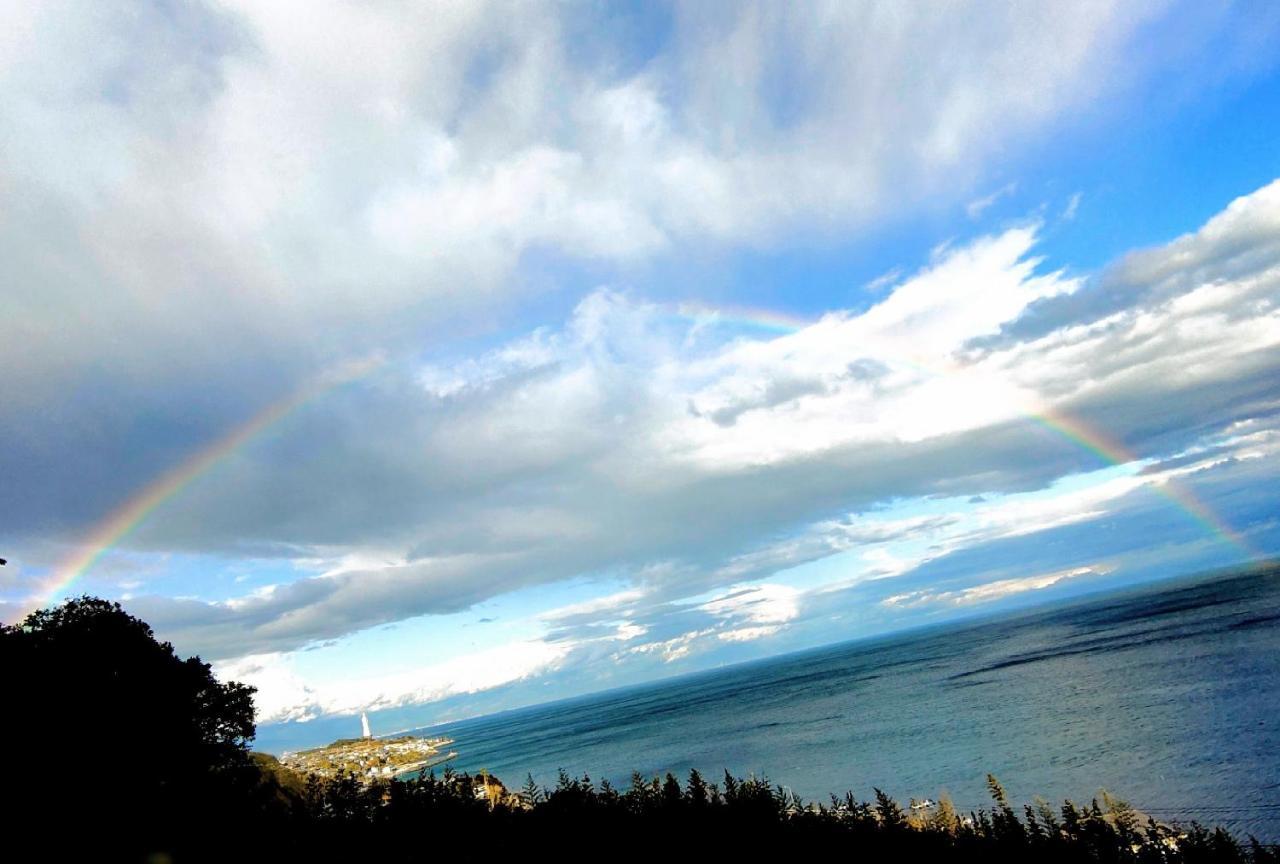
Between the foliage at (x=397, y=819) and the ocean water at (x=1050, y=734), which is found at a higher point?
the foliage at (x=397, y=819)

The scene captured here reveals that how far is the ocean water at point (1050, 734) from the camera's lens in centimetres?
3550

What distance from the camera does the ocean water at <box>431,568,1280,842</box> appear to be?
35500 millimetres

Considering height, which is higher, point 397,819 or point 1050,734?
point 397,819

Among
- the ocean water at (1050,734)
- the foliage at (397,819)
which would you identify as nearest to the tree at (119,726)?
the foliage at (397,819)

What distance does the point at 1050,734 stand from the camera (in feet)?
171

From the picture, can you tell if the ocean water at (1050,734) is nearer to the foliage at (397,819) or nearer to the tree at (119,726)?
the foliage at (397,819)

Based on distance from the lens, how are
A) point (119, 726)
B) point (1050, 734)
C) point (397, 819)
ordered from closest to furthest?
point (397, 819)
point (119, 726)
point (1050, 734)

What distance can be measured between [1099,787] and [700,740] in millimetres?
65162

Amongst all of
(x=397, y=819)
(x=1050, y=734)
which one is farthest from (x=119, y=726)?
(x=1050, y=734)

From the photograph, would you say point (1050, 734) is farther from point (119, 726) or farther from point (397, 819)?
point (119, 726)

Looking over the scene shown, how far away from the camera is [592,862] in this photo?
12648 millimetres

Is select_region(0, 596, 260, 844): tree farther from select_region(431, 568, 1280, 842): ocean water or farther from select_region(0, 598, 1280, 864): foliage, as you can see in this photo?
select_region(431, 568, 1280, 842): ocean water

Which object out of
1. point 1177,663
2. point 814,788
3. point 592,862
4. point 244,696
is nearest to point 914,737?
point 814,788

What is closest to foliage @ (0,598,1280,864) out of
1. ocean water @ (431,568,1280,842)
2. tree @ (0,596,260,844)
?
tree @ (0,596,260,844)
